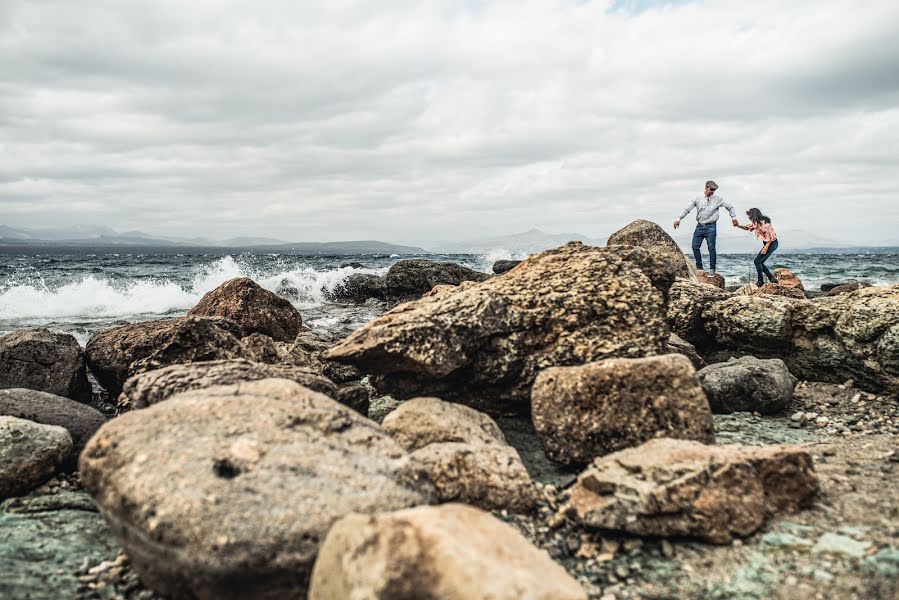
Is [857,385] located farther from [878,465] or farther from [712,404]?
[878,465]

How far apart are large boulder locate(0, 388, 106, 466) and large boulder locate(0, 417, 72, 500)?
257 mm

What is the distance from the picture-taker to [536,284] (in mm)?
6527

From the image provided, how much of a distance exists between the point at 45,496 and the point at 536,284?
4939mm

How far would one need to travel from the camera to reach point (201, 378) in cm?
495

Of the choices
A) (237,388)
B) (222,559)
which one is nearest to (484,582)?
(222,559)

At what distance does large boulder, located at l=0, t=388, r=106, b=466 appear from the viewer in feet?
18.4

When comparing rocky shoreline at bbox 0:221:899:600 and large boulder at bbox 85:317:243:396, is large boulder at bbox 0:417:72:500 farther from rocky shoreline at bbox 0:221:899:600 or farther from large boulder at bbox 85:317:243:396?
large boulder at bbox 85:317:243:396

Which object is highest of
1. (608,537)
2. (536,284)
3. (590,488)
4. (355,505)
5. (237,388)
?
(536,284)

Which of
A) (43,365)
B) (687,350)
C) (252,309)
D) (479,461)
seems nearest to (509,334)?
(479,461)

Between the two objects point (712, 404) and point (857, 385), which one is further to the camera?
point (857, 385)

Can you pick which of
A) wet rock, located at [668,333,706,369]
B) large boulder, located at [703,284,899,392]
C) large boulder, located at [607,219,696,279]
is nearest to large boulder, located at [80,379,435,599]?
wet rock, located at [668,333,706,369]

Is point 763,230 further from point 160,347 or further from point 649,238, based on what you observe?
point 160,347

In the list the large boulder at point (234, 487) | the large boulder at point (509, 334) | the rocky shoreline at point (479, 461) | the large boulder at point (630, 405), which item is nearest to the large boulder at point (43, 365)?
the rocky shoreline at point (479, 461)

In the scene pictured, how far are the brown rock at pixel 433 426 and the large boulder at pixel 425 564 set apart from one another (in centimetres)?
175
